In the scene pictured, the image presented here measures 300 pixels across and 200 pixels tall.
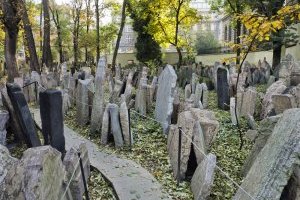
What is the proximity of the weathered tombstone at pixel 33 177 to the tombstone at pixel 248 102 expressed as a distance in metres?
6.81

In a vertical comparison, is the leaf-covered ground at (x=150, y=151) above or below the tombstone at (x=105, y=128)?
below

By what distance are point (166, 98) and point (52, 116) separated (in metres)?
3.27

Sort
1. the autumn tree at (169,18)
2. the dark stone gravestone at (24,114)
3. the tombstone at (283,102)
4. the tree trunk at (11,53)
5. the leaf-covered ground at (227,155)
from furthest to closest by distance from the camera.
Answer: the autumn tree at (169,18), the tree trunk at (11,53), the tombstone at (283,102), the dark stone gravestone at (24,114), the leaf-covered ground at (227,155)

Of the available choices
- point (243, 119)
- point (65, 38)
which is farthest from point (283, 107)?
point (65, 38)

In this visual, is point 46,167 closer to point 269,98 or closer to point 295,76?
point 269,98

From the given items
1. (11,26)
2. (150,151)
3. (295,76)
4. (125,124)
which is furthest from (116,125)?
(11,26)

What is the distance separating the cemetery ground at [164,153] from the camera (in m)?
5.88

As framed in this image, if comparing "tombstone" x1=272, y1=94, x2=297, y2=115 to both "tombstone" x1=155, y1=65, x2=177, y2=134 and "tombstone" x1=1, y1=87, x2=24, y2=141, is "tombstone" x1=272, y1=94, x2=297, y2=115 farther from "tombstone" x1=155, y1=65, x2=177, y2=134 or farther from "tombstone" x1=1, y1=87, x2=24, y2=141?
"tombstone" x1=1, y1=87, x2=24, y2=141

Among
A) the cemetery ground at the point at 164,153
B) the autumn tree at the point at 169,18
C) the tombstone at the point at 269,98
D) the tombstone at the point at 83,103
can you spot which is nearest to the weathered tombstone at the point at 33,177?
the cemetery ground at the point at 164,153

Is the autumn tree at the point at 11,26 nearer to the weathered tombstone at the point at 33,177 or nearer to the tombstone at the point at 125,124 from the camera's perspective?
the tombstone at the point at 125,124

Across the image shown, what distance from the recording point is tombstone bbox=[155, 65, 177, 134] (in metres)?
8.45

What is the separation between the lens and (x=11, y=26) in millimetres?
13773

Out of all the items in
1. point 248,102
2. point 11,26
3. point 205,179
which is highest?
point 11,26

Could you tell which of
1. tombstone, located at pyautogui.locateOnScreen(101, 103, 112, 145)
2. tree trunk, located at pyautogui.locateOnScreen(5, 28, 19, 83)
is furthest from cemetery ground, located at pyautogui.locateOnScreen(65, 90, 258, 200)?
tree trunk, located at pyautogui.locateOnScreen(5, 28, 19, 83)
